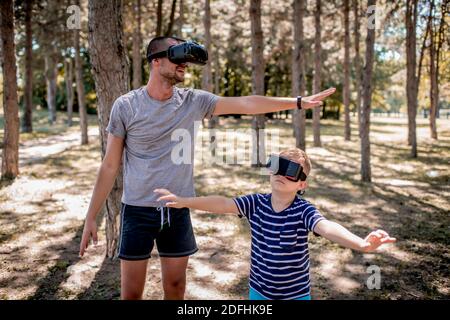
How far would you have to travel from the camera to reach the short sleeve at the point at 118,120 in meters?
3.01

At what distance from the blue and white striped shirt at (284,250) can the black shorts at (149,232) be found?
26.1 inches

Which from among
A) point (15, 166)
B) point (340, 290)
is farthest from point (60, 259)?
point (15, 166)

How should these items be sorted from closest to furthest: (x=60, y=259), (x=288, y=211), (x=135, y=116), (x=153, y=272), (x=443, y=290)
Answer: (x=288, y=211)
(x=135, y=116)
(x=443, y=290)
(x=153, y=272)
(x=60, y=259)

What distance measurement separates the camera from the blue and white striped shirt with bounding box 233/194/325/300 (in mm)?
2717

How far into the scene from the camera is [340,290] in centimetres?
502

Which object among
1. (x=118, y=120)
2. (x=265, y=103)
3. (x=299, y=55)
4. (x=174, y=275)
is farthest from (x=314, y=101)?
(x=299, y=55)

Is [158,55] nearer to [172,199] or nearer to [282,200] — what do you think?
[172,199]

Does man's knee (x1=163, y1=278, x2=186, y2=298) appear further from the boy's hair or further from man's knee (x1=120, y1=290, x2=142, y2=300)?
the boy's hair

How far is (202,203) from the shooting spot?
2.84 m

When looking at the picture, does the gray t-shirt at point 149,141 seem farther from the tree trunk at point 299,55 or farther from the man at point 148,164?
the tree trunk at point 299,55

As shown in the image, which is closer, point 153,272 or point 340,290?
point 340,290

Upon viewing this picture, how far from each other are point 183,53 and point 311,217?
1395mm
